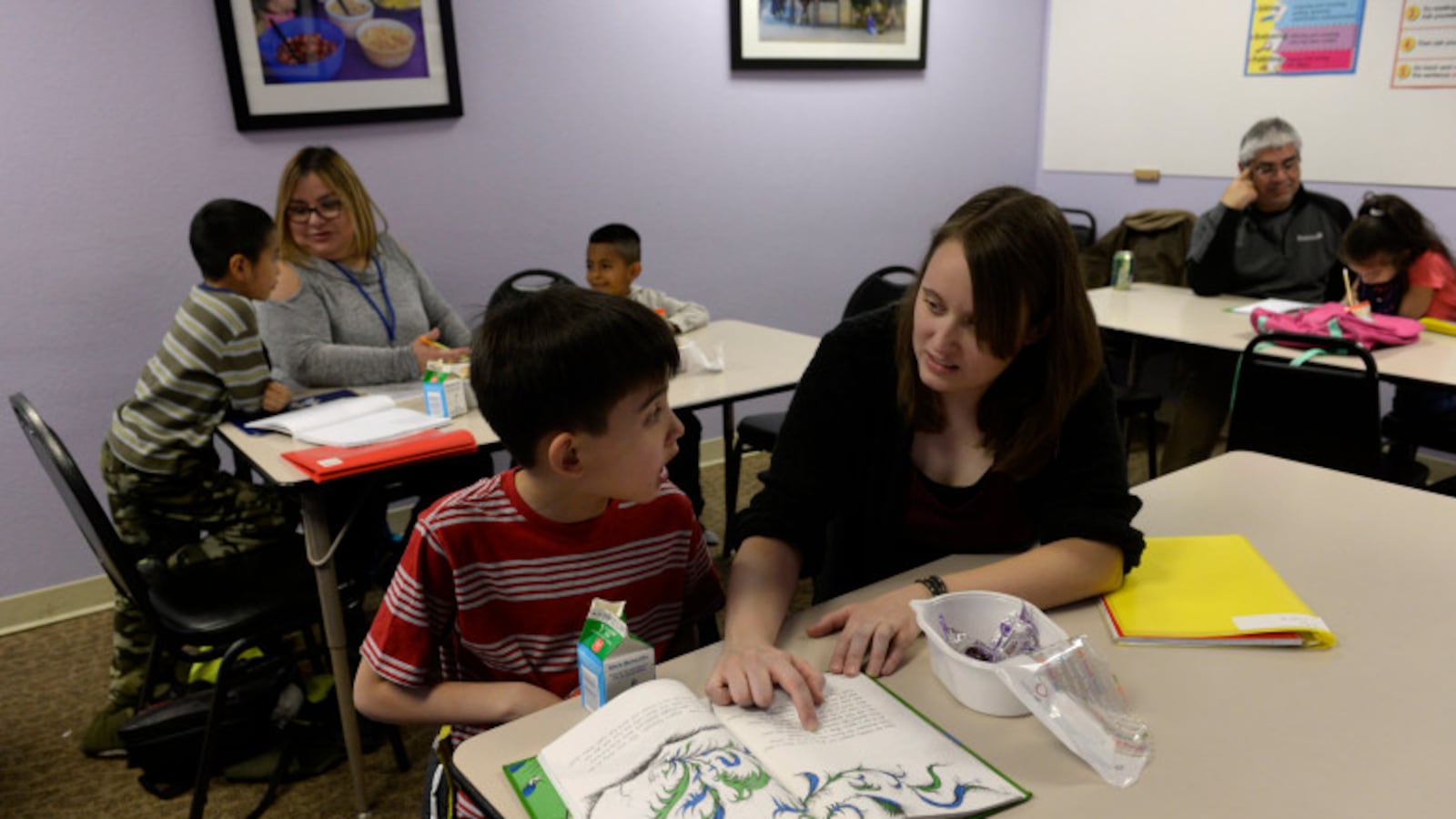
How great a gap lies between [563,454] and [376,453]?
39.8 inches

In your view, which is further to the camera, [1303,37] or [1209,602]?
[1303,37]

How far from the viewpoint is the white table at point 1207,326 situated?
252 centimetres

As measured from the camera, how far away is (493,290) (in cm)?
350

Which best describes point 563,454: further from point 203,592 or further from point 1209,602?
point 203,592

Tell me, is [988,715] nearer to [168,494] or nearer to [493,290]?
[168,494]

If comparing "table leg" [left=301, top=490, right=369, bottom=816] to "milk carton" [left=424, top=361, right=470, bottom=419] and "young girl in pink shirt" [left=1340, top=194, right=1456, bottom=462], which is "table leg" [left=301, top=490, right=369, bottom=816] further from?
"young girl in pink shirt" [left=1340, top=194, right=1456, bottom=462]

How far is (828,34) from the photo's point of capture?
4.07 meters

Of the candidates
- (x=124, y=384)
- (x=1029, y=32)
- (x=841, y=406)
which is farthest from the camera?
(x=1029, y=32)

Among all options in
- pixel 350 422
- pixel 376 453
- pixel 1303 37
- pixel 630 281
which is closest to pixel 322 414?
pixel 350 422

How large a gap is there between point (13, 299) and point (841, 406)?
2.57 meters

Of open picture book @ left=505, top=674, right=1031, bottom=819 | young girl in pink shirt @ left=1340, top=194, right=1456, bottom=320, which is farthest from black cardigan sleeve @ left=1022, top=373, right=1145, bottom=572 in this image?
young girl in pink shirt @ left=1340, top=194, right=1456, bottom=320

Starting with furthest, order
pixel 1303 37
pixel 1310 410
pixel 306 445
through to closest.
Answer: pixel 1303 37 < pixel 1310 410 < pixel 306 445

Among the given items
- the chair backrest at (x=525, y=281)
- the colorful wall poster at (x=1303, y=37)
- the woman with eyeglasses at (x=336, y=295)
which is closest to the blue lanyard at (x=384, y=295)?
the woman with eyeglasses at (x=336, y=295)

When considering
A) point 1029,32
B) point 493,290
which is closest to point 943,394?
point 493,290
